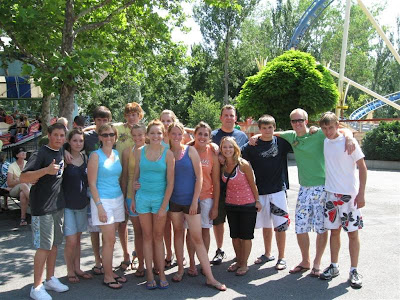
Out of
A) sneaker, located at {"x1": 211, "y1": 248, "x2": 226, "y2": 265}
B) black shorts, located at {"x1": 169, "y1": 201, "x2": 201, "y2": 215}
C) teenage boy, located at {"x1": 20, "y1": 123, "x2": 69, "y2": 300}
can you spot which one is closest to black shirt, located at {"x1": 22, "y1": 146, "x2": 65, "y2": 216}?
teenage boy, located at {"x1": 20, "y1": 123, "x2": 69, "y2": 300}

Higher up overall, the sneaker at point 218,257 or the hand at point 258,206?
the hand at point 258,206

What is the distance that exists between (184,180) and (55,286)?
180cm

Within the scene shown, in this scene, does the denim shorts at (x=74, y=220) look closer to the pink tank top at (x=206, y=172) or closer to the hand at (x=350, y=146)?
the pink tank top at (x=206, y=172)

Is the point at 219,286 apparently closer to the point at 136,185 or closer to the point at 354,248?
the point at 136,185

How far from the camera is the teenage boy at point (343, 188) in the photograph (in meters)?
4.45

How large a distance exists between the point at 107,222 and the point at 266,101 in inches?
577

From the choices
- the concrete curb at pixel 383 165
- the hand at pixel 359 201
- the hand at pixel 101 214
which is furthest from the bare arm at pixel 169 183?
the concrete curb at pixel 383 165

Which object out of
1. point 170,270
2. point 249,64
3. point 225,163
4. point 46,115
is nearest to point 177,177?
point 225,163

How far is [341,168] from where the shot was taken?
177 inches

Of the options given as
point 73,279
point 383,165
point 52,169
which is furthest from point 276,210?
point 383,165

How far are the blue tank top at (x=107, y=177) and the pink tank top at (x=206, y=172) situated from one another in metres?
0.97

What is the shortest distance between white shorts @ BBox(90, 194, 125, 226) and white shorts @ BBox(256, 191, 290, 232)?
1.70 m

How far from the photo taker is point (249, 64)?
3803cm

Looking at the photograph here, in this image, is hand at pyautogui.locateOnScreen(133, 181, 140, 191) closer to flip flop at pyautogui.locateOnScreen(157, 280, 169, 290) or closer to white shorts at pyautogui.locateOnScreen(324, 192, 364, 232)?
flip flop at pyautogui.locateOnScreen(157, 280, 169, 290)
